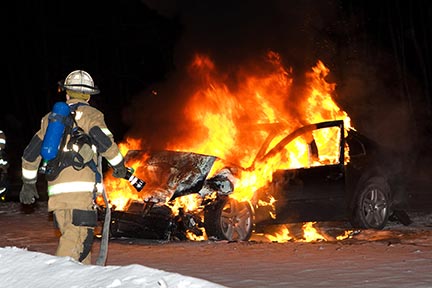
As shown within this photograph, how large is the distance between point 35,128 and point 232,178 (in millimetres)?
37625

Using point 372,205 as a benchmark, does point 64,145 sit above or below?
above

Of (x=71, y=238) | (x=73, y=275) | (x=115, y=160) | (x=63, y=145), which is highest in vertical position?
(x=63, y=145)

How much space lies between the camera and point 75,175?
20.1 ft

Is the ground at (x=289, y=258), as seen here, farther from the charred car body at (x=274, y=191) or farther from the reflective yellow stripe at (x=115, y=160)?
the reflective yellow stripe at (x=115, y=160)

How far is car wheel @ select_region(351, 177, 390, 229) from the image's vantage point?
10898 mm

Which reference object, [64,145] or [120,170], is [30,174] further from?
[120,170]

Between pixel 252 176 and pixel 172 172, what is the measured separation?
115 centimetres

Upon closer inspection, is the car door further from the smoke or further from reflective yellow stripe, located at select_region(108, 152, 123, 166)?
reflective yellow stripe, located at select_region(108, 152, 123, 166)

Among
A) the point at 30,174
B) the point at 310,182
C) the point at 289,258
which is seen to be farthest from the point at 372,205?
the point at 30,174

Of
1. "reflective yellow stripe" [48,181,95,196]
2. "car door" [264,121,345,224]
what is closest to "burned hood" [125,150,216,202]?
"car door" [264,121,345,224]

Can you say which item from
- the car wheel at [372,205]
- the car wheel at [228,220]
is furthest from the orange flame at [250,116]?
the car wheel at [372,205]

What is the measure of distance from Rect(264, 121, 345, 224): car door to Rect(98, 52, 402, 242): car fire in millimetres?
15

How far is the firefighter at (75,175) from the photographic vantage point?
605 centimetres

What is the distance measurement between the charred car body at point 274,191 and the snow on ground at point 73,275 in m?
4.04
